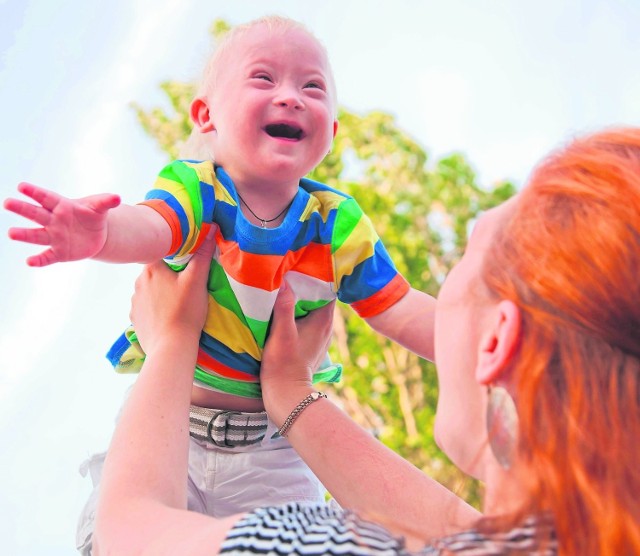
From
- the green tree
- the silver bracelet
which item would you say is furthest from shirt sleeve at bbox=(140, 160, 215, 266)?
the green tree

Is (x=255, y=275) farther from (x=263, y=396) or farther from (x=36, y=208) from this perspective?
(x=36, y=208)

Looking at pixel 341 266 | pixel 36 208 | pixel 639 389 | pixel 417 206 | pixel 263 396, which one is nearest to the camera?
pixel 639 389

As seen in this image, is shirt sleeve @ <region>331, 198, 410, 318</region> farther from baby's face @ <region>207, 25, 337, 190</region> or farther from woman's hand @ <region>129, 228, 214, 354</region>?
woman's hand @ <region>129, 228, 214, 354</region>

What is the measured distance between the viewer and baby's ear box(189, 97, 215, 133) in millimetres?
2014

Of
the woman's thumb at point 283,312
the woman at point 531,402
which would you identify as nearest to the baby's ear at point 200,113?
the woman's thumb at point 283,312

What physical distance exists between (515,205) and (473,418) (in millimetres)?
328

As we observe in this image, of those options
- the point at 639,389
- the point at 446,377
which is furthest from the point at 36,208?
the point at 639,389

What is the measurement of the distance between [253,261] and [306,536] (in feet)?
2.94

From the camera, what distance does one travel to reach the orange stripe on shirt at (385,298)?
1.89 m

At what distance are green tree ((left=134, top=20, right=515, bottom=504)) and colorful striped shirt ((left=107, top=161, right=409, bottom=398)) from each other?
4.57 metres

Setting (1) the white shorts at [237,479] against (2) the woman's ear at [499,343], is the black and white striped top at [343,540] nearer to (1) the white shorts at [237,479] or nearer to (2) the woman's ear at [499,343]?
(2) the woman's ear at [499,343]

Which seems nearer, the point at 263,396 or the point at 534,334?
the point at 534,334

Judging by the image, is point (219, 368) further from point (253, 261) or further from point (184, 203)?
point (184, 203)

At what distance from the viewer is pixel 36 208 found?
1.27 meters
